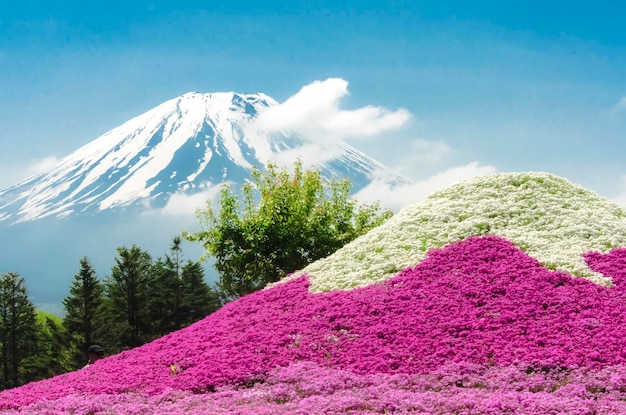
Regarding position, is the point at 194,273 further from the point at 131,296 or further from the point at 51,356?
the point at 51,356

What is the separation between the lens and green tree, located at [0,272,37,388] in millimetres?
39688

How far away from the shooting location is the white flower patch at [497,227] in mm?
17188

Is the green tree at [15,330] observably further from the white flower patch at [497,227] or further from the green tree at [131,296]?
the white flower patch at [497,227]

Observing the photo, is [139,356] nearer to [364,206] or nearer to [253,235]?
[253,235]

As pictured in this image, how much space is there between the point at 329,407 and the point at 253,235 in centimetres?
2015

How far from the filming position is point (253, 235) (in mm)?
29594

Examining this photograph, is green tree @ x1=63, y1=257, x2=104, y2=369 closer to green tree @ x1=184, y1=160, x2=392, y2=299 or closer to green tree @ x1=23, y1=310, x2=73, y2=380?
green tree @ x1=23, y1=310, x2=73, y2=380

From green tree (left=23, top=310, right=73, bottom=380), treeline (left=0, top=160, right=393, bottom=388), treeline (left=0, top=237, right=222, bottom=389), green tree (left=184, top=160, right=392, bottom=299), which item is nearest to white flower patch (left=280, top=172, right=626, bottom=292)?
green tree (left=184, top=160, right=392, bottom=299)

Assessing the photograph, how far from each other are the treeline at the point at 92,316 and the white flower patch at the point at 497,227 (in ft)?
80.4

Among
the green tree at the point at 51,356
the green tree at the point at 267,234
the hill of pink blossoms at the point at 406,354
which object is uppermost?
the green tree at the point at 267,234

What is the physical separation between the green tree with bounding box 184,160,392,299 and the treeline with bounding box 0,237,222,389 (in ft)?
38.0

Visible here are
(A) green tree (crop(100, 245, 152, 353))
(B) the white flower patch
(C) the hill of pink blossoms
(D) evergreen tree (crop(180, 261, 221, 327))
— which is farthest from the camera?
(D) evergreen tree (crop(180, 261, 221, 327))

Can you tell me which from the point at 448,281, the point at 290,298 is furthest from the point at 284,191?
the point at 448,281

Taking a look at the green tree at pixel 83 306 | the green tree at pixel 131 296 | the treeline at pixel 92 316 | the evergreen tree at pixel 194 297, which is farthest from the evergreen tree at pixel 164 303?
the green tree at pixel 83 306
